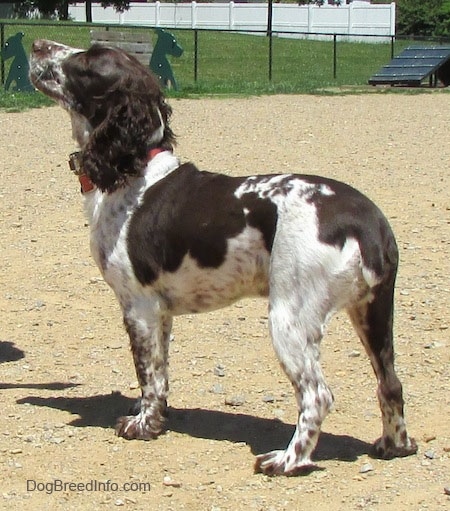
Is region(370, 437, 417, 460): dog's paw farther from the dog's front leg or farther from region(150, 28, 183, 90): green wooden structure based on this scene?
region(150, 28, 183, 90): green wooden structure

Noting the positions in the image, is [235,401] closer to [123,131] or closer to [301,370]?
[301,370]

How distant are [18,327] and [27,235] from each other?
246cm

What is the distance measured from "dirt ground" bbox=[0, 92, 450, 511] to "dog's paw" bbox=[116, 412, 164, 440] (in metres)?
0.05

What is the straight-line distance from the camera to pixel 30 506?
414 cm

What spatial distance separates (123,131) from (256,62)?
3696 centimetres

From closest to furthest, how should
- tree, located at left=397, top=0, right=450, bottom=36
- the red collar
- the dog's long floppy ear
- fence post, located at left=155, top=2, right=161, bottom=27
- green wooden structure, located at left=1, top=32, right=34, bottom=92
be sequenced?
1. the dog's long floppy ear
2. the red collar
3. green wooden structure, located at left=1, top=32, right=34, bottom=92
4. tree, located at left=397, top=0, right=450, bottom=36
5. fence post, located at left=155, top=2, right=161, bottom=27

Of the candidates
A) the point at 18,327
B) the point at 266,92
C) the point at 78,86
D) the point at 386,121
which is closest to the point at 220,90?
the point at 266,92

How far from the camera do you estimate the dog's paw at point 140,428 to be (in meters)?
4.87

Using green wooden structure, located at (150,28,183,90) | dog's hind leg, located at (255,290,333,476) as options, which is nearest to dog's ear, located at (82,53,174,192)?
dog's hind leg, located at (255,290,333,476)

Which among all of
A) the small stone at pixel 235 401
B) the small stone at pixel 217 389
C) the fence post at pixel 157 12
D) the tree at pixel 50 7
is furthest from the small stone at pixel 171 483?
the fence post at pixel 157 12

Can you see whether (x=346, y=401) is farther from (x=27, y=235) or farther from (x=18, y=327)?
(x=27, y=235)

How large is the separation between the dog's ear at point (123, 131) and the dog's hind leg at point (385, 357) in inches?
46.3

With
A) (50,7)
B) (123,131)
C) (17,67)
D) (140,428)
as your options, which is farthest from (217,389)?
(50,7)

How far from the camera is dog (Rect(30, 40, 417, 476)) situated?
4266 mm
